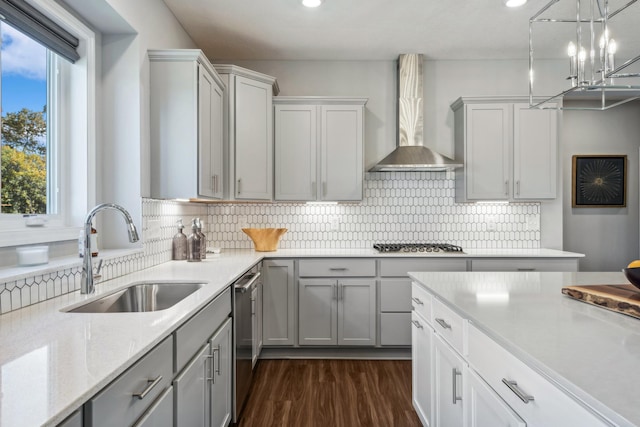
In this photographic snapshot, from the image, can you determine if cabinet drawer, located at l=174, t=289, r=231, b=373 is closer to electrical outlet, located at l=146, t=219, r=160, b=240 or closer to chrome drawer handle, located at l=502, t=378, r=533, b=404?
electrical outlet, located at l=146, t=219, r=160, b=240

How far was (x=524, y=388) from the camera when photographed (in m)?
1.07

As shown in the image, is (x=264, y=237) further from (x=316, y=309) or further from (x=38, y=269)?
(x=38, y=269)

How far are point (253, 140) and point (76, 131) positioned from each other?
1498mm

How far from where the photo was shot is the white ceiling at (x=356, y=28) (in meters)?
3.03

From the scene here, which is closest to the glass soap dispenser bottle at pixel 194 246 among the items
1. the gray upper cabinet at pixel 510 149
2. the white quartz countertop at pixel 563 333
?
the white quartz countertop at pixel 563 333

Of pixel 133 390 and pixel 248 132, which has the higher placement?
pixel 248 132

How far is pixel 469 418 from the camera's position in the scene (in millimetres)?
1465

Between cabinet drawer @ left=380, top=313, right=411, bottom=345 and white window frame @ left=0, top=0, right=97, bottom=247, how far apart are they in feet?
8.09

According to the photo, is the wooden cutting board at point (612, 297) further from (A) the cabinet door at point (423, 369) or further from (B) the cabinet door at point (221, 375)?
(B) the cabinet door at point (221, 375)

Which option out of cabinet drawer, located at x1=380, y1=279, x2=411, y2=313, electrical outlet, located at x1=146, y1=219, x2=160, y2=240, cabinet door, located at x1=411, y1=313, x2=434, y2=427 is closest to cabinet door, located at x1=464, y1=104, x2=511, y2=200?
cabinet drawer, located at x1=380, y1=279, x2=411, y2=313

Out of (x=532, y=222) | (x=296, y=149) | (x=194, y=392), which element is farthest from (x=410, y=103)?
(x=194, y=392)

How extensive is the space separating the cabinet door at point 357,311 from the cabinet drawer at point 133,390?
89.2 inches

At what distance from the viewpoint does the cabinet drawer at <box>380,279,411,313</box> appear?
348 centimetres

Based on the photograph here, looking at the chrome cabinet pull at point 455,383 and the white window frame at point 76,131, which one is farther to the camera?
the white window frame at point 76,131
